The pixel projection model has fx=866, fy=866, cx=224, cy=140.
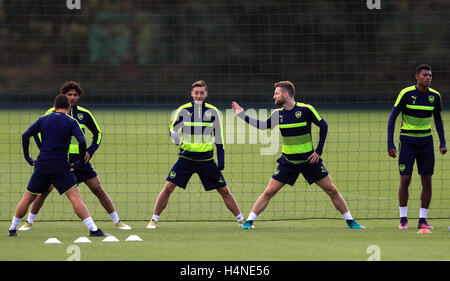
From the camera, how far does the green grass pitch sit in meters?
9.38

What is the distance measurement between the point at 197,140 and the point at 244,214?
210 centimetres

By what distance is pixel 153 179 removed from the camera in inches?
711

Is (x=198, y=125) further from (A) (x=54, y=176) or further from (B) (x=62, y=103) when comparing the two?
(A) (x=54, y=176)

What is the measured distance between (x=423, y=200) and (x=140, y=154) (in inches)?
532

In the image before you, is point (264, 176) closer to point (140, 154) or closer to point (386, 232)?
point (140, 154)

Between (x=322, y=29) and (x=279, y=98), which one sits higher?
(x=322, y=29)

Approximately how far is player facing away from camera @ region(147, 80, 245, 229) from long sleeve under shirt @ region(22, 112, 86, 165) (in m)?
1.57

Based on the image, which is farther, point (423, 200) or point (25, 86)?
point (25, 86)

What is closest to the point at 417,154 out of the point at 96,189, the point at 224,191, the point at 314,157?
the point at 314,157

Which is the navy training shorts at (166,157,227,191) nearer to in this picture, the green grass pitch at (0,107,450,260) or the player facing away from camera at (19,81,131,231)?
the green grass pitch at (0,107,450,260)

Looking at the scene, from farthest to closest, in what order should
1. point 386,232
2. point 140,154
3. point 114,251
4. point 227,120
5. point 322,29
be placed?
point 227,120 → point 322,29 → point 140,154 → point 386,232 → point 114,251

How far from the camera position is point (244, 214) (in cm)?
1316

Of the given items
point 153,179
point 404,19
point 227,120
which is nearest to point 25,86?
point 227,120

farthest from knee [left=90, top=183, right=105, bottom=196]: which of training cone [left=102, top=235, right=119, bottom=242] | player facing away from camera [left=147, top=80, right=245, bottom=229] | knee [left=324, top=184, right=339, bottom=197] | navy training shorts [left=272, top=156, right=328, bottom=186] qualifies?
knee [left=324, top=184, right=339, bottom=197]
